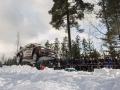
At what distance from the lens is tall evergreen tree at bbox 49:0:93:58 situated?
19.8m

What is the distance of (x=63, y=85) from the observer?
6926 millimetres

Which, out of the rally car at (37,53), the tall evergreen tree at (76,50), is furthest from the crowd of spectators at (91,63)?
the tall evergreen tree at (76,50)

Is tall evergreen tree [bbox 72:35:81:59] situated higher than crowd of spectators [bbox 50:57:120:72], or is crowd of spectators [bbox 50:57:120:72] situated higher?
tall evergreen tree [bbox 72:35:81:59]

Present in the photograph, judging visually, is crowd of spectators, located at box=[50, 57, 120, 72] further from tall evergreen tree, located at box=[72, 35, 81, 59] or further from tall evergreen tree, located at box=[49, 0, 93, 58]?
tall evergreen tree, located at box=[72, 35, 81, 59]

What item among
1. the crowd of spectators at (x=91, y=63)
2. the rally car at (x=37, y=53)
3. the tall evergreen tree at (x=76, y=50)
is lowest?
the crowd of spectators at (x=91, y=63)

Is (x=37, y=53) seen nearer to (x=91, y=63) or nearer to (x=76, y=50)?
(x=91, y=63)

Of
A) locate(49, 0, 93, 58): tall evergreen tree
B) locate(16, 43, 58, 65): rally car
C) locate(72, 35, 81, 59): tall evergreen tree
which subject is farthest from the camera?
locate(72, 35, 81, 59): tall evergreen tree

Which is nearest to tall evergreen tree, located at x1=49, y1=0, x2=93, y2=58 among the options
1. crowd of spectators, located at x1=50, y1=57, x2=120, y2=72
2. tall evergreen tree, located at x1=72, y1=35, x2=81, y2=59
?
crowd of spectators, located at x1=50, y1=57, x2=120, y2=72

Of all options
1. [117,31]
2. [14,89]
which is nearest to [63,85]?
[14,89]

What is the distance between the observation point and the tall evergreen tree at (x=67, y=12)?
19750 mm

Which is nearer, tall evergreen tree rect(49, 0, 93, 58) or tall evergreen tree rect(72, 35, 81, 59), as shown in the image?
tall evergreen tree rect(49, 0, 93, 58)

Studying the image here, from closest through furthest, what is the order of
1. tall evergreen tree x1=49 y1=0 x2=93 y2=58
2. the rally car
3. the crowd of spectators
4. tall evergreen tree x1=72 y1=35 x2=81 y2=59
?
1. the crowd of spectators
2. the rally car
3. tall evergreen tree x1=49 y1=0 x2=93 y2=58
4. tall evergreen tree x1=72 y1=35 x2=81 y2=59

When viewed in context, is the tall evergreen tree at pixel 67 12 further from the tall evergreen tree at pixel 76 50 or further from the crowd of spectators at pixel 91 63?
the tall evergreen tree at pixel 76 50

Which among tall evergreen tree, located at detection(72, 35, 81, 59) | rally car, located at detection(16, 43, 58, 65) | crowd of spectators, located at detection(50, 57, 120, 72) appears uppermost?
tall evergreen tree, located at detection(72, 35, 81, 59)
